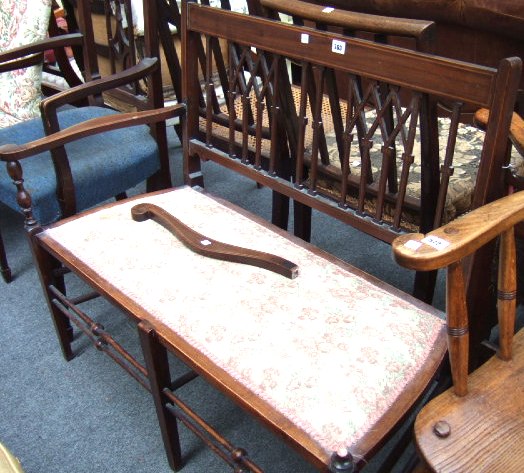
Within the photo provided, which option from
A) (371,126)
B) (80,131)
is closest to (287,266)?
(371,126)

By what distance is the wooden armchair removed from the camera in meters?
0.72

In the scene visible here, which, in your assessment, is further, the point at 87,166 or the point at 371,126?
the point at 87,166

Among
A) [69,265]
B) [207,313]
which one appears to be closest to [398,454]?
[207,313]

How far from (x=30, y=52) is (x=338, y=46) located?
1.20 m

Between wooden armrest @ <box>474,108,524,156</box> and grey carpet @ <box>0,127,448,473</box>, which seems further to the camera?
grey carpet @ <box>0,127,448,473</box>

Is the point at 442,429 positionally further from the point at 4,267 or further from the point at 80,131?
the point at 4,267

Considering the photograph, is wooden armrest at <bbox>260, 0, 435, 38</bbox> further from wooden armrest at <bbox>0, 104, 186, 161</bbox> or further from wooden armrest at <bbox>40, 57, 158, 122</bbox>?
wooden armrest at <bbox>40, 57, 158, 122</bbox>

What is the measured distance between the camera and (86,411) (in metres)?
1.42

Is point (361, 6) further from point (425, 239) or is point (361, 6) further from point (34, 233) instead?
point (425, 239)

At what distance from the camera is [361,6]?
2160mm

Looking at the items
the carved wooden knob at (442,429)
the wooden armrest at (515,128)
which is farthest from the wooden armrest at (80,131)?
the carved wooden knob at (442,429)

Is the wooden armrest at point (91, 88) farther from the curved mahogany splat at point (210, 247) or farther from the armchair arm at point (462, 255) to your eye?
the armchair arm at point (462, 255)

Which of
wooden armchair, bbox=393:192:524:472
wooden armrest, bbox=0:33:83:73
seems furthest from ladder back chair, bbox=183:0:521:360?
wooden armrest, bbox=0:33:83:73

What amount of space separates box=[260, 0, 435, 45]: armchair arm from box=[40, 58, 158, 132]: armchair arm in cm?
53
